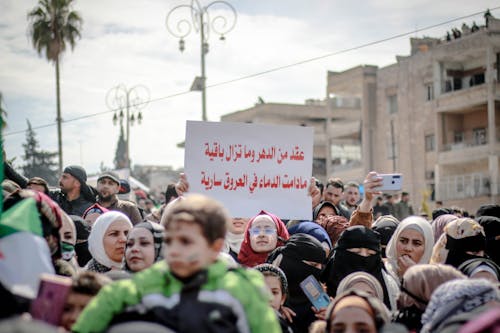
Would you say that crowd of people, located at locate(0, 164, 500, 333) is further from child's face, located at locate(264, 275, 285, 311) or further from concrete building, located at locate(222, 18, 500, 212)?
concrete building, located at locate(222, 18, 500, 212)

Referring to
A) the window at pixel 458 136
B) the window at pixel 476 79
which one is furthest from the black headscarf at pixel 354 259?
the window at pixel 458 136

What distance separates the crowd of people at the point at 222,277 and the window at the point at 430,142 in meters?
34.1

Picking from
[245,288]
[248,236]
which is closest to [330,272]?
[248,236]

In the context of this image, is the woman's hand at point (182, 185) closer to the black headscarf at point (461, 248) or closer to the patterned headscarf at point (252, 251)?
the patterned headscarf at point (252, 251)

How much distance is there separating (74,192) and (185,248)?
5107 millimetres

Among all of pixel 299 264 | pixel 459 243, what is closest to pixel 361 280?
pixel 299 264

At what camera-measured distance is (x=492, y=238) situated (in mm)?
6676

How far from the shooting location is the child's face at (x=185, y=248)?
2.93m

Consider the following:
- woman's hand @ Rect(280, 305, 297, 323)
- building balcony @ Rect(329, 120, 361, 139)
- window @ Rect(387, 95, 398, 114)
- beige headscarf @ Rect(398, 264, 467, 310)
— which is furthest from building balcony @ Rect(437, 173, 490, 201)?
beige headscarf @ Rect(398, 264, 467, 310)

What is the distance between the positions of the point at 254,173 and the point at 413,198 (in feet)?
111

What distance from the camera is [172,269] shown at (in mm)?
2990

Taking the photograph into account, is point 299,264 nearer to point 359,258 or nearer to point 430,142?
point 359,258

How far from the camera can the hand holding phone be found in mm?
5238

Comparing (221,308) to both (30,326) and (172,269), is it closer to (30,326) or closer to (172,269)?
(172,269)
